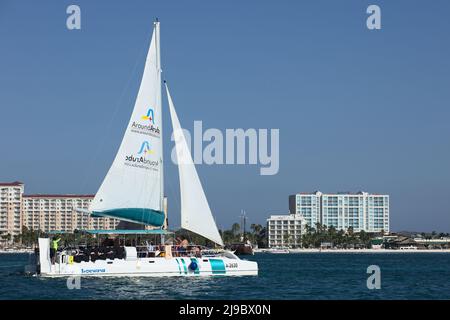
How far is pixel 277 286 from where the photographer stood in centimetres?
3706

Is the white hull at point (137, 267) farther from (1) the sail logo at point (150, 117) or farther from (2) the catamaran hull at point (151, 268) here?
(1) the sail logo at point (150, 117)

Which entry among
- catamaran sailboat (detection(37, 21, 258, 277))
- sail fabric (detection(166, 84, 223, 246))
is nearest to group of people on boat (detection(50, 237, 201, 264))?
catamaran sailboat (detection(37, 21, 258, 277))

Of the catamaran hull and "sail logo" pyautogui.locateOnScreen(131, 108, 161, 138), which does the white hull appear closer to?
the catamaran hull

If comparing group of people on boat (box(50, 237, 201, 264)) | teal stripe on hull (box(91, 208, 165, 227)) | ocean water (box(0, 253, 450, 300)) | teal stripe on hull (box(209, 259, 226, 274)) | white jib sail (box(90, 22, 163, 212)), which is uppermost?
white jib sail (box(90, 22, 163, 212))

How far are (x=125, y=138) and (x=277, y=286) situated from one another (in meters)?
11.1

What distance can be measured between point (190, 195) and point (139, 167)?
320 centimetres

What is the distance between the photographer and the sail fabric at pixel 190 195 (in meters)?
41.3

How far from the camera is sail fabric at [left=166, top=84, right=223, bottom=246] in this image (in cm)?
4128

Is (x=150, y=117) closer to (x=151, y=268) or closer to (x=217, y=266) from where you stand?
(x=151, y=268)

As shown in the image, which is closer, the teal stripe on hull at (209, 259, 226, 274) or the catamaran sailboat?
the catamaran sailboat

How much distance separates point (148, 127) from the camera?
4081 cm

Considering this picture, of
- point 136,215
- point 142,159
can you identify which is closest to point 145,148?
point 142,159
